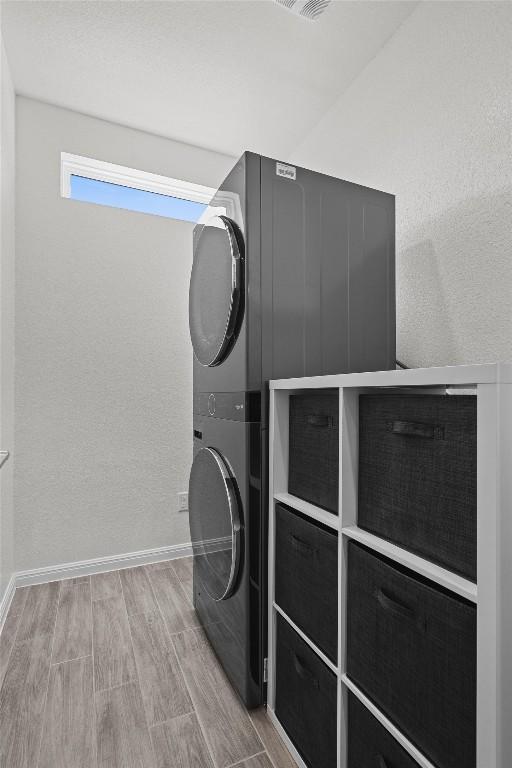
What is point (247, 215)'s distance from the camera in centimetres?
125

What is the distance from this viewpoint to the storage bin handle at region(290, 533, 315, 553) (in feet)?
3.48

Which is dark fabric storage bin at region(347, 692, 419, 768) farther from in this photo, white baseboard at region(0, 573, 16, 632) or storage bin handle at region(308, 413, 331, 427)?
white baseboard at region(0, 573, 16, 632)

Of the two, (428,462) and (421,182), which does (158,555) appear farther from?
(421,182)

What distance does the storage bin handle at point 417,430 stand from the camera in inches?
28.8

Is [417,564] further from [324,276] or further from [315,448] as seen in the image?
[324,276]

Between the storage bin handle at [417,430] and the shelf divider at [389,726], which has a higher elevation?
the storage bin handle at [417,430]

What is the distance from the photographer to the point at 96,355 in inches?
90.6

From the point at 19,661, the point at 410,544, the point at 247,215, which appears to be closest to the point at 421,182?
the point at 247,215

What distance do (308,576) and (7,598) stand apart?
1.61 m

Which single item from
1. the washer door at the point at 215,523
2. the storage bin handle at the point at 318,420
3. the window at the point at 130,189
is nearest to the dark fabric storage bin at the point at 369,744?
the washer door at the point at 215,523

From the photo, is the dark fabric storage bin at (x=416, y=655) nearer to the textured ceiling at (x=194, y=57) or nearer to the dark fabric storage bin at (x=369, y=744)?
the dark fabric storage bin at (x=369, y=744)

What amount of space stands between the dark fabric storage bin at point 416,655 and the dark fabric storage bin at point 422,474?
0.06 meters

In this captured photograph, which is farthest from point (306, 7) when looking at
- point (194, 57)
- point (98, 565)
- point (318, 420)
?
point (98, 565)

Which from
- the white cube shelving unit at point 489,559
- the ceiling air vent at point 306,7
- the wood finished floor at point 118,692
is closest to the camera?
the white cube shelving unit at point 489,559
